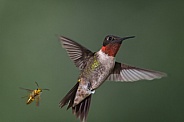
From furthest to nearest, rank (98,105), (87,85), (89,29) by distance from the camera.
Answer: (89,29), (98,105), (87,85)

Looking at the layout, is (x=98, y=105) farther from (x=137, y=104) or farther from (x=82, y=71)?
(x=82, y=71)

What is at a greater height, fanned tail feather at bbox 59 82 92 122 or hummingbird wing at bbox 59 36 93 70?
hummingbird wing at bbox 59 36 93 70

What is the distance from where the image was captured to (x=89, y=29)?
98.0 inches

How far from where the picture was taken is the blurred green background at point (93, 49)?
91.6 inches

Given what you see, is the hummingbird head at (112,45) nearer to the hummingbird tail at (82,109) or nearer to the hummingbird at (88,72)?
the hummingbird at (88,72)

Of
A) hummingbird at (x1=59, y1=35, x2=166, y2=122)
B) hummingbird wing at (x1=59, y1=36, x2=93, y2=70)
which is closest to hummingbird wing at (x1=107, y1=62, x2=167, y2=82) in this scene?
hummingbird at (x1=59, y1=35, x2=166, y2=122)

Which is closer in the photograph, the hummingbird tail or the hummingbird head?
the hummingbird head

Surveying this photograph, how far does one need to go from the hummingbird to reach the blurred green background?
1.12 metres

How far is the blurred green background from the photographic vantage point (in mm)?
2328

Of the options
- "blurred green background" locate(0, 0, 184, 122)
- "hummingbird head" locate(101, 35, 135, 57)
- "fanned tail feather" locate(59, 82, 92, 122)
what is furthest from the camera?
"blurred green background" locate(0, 0, 184, 122)

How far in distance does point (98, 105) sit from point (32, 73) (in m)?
0.57

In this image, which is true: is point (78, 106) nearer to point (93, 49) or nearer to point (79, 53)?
point (79, 53)

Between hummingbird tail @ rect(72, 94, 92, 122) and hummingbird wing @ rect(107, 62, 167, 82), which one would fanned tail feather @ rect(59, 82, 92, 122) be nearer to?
hummingbird tail @ rect(72, 94, 92, 122)

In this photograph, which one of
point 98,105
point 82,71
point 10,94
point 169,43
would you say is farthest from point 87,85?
→ point 169,43
